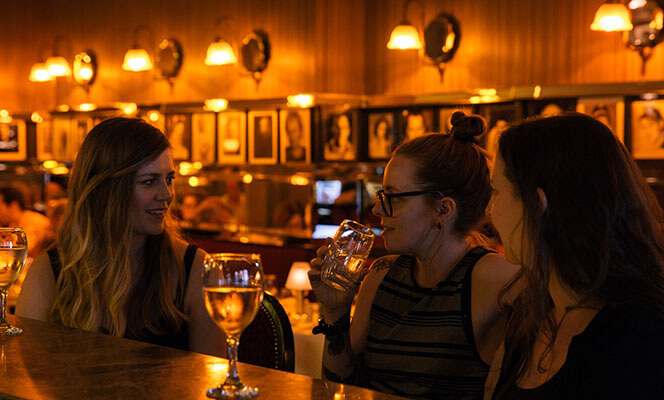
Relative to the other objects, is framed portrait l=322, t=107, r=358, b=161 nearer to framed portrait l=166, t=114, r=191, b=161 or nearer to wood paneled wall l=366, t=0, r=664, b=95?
wood paneled wall l=366, t=0, r=664, b=95

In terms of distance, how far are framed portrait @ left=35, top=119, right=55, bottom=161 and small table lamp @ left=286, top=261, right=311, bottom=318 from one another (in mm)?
6343

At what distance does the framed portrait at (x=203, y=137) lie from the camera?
8898mm

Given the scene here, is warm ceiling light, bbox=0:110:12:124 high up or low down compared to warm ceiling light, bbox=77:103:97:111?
down

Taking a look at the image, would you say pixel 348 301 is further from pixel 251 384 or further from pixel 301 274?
pixel 301 274

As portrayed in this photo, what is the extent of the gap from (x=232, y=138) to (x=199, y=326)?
6.10 meters

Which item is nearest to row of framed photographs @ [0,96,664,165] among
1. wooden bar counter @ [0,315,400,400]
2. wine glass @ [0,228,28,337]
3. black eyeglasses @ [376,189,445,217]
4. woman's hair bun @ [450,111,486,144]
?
woman's hair bun @ [450,111,486,144]

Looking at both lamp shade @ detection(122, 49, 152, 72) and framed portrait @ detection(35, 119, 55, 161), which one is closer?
lamp shade @ detection(122, 49, 152, 72)

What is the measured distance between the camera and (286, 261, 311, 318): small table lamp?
5242 millimetres

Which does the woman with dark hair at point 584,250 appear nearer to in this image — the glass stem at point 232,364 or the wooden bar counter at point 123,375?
the wooden bar counter at point 123,375

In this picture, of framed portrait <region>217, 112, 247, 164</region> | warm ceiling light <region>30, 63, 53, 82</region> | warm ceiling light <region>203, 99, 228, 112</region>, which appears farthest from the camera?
warm ceiling light <region>30, 63, 53, 82</region>

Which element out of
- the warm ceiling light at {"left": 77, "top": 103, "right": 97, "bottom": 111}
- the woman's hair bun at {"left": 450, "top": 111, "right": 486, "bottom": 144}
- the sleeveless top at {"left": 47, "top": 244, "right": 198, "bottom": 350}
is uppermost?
the warm ceiling light at {"left": 77, "top": 103, "right": 97, "bottom": 111}

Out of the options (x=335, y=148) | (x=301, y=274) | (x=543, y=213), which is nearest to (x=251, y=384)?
(x=543, y=213)

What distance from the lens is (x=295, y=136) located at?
26.3 feet

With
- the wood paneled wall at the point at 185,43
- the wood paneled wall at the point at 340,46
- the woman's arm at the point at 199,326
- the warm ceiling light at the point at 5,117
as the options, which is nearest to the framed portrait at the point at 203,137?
the wood paneled wall at the point at 185,43
